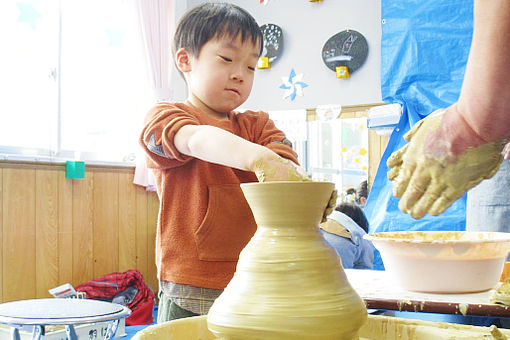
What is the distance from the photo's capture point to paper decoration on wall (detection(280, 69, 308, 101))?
193 inches

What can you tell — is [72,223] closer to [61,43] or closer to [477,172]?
[61,43]

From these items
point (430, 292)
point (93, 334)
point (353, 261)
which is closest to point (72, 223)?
point (93, 334)

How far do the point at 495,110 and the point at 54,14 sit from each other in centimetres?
391

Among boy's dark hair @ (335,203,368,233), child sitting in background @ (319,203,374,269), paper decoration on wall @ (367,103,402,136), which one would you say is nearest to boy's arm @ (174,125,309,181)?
child sitting in background @ (319,203,374,269)

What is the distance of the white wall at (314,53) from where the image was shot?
452 cm

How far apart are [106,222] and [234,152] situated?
11.2 ft

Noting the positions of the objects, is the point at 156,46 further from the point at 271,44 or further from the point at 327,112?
the point at 327,112

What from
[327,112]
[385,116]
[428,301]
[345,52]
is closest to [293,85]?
[327,112]

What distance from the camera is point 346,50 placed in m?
4.59

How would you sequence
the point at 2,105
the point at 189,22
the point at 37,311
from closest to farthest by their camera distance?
the point at 189,22, the point at 37,311, the point at 2,105

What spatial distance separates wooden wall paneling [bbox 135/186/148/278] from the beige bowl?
3.48m

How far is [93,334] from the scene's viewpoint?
2.77 metres

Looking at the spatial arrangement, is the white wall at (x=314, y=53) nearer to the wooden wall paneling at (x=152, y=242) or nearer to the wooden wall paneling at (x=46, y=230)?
the wooden wall paneling at (x=152, y=242)

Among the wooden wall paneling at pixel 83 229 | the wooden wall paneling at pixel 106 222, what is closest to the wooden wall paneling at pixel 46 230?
the wooden wall paneling at pixel 83 229
